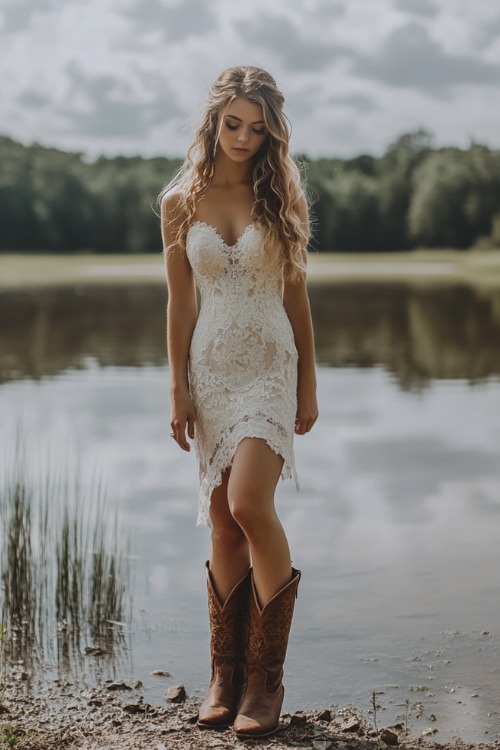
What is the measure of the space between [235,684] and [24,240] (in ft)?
207

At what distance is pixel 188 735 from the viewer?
3.37m

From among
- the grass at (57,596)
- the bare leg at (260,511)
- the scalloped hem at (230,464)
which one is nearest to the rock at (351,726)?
the bare leg at (260,511)

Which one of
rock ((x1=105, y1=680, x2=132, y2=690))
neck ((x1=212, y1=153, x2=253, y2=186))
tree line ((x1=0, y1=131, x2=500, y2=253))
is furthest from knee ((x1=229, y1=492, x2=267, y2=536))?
tree line ((x1=0, y1=131, x2=500, y2=253))

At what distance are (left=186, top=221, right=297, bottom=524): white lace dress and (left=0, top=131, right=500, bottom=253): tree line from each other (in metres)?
54.5

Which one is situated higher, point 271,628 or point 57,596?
point 271,628

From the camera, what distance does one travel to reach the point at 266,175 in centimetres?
344

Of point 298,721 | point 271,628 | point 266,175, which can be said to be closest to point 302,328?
point 266,175

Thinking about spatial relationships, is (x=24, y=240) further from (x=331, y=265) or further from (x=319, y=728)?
(x=319, y=728)

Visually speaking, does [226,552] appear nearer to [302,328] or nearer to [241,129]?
[302,328]

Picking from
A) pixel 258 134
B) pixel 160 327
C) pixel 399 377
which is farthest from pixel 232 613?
pixel 160 327

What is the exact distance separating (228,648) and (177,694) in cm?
51

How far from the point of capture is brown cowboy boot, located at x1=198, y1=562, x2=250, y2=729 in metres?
3.44

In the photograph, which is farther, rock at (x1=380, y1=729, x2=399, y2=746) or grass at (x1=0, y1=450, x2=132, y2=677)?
grass at (x1=0, y1=450, x2=132, y2=677)

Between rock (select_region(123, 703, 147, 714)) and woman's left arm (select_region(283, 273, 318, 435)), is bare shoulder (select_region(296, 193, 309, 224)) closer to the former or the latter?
woman's left arm (select_region(283, 273, 318, 435))
